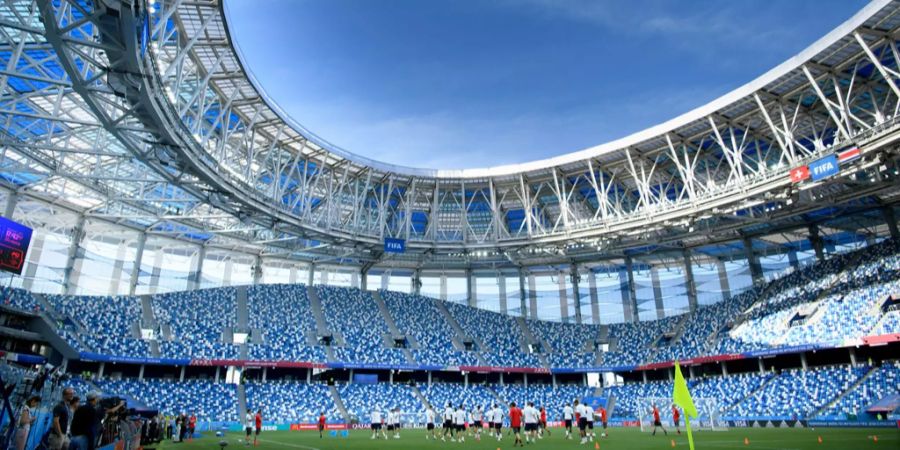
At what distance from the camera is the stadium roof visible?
83.4ft

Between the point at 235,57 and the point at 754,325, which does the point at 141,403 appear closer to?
the point at 235,57

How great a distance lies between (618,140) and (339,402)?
33.2 m

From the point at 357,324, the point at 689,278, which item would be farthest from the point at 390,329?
the point at 689,278

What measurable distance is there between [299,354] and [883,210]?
53.4 m

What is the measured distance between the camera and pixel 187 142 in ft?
96.8

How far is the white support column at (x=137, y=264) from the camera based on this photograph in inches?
2003

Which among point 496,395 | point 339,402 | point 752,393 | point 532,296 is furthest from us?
point 532,296

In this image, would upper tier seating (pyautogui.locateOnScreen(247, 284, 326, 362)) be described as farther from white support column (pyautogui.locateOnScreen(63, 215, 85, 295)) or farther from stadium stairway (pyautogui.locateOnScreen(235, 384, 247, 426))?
white support column (pyautogui.locateOnScreen(63, 215, 85, 295))

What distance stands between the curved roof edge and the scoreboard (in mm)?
18280

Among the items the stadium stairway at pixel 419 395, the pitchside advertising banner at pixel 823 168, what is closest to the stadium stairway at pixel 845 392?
→ the pitchside advertising banner at pixel 823 168

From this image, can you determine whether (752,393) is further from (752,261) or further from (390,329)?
(390,329)

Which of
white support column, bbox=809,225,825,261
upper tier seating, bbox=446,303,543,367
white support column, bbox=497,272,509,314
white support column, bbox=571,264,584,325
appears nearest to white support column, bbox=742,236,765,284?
white support column, bbox=809,225,825,261

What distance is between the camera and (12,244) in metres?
34.3

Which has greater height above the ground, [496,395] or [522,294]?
[522,294]
